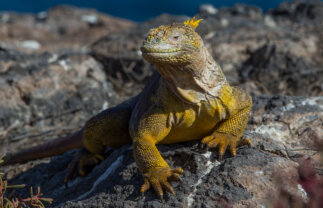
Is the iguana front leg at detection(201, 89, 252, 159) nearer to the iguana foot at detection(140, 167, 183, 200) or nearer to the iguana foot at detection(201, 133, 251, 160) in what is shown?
the iguana foot at detection(201, 133, 251, 160)

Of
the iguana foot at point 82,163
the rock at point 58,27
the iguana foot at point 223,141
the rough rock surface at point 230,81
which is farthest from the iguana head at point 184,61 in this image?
the rock at point 58,27

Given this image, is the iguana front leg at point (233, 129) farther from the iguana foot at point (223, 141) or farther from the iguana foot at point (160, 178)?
the iguana foot at point (160, 178)

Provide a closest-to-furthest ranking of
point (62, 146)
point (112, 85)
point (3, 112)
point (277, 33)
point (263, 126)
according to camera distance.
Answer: point (263, 126) < point (62, 146) < point (3, 112) < point (112, 85) < point (277, 33)

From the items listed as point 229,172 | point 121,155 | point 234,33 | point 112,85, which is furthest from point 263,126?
point 234,33

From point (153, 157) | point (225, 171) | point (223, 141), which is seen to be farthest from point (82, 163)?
point (225, 171)

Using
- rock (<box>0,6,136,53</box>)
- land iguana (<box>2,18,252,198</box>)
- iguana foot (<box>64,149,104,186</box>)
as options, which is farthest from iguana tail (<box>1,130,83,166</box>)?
rock (<box>0,6,136,53</box>)

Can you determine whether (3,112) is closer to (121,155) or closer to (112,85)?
(112,85)
